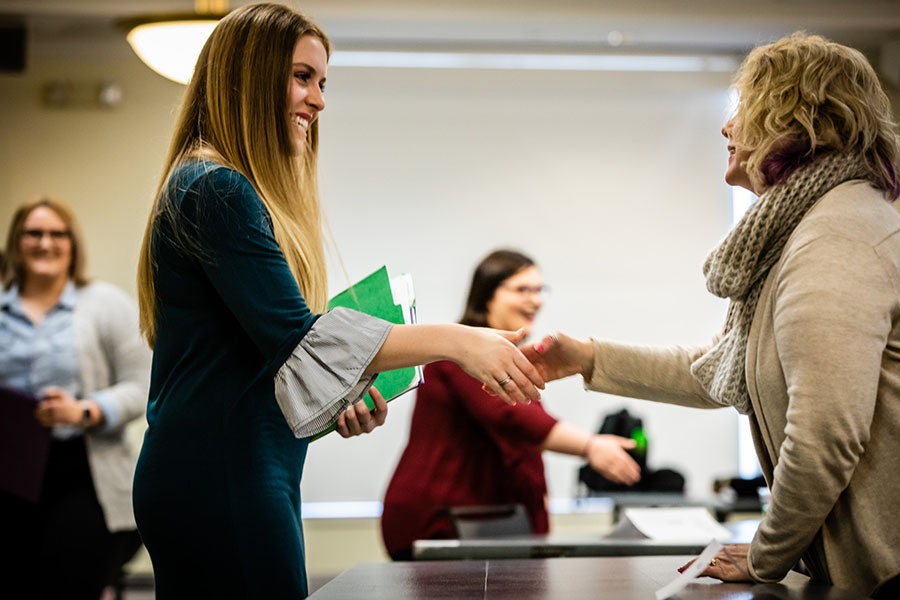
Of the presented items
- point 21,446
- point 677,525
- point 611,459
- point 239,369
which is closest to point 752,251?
point 239,369

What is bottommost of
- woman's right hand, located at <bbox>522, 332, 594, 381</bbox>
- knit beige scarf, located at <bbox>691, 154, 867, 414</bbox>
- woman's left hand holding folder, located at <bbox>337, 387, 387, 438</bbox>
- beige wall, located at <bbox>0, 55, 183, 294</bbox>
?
woman's left hand holding folder, located at <bbox>337, 387, 387, 438</bbox>

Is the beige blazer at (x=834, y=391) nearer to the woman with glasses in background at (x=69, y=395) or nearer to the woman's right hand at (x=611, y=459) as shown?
the woman's right hand at (x=611, y=459)

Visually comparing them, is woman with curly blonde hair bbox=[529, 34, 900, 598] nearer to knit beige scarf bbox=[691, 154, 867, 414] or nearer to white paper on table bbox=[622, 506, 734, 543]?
knit beige scarf bbox=[691, 154, 867, 414]

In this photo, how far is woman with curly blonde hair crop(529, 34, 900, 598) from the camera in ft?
4.11

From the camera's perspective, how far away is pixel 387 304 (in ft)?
5.11

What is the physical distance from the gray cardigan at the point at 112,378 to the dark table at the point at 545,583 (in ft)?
6.11

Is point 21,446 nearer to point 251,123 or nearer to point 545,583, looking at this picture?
point 251,123

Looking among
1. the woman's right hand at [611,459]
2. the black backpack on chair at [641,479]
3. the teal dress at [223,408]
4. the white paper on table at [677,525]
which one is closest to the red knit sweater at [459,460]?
the woman's right hand at [611,459]

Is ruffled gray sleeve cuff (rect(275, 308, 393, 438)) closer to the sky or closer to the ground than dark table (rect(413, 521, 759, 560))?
closer to the sky

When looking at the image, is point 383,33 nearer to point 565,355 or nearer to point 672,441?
point 672,441

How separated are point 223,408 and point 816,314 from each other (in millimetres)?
834

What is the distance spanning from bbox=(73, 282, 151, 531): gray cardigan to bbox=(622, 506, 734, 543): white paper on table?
5.47 feet

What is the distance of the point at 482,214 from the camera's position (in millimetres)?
5918

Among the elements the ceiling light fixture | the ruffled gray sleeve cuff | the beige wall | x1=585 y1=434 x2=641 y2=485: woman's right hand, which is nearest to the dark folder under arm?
the ceiling light fixture
